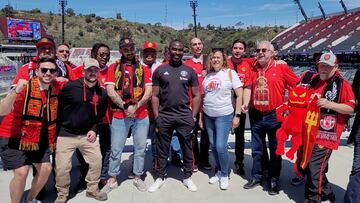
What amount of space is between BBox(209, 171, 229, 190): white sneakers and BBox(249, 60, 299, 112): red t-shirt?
1.02 metres

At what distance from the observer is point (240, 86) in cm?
425

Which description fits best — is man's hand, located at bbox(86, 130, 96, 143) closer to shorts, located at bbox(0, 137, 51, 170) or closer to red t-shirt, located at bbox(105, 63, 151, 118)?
red t-shirt, located at bbox(105, 63, 151, 118)

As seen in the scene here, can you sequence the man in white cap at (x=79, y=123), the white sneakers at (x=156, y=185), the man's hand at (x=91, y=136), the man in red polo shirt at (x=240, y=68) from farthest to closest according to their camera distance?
the man in red polo shirt at (x=240, y=68)
the white sneakers at (x=156, y=185)
the man's hand at (x=91, y=136)
the man in white cap at (x=79, y=123)

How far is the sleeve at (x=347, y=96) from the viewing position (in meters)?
3.54

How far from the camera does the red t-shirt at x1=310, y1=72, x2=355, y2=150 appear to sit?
355 centimetres

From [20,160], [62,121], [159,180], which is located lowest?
[159,180]

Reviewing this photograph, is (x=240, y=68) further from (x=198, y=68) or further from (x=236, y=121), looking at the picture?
(x=236, y=121)

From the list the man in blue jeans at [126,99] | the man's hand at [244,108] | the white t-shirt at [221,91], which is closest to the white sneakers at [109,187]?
the man in blue jeans at [126,99]

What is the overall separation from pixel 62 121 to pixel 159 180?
1450mm

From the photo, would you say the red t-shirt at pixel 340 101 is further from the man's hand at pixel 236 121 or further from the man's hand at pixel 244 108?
the man's hand at pixel 236 121

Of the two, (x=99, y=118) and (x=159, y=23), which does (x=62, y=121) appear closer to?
(x=99, y=118)

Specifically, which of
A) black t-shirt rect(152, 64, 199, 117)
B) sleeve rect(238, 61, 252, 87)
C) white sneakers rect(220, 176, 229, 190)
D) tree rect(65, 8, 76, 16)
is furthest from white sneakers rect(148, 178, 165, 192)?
tree rect(65, 8, 76, 16)

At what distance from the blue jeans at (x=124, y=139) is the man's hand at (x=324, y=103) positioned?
2.05m

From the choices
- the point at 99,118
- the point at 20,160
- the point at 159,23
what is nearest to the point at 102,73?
the point at 99,118
